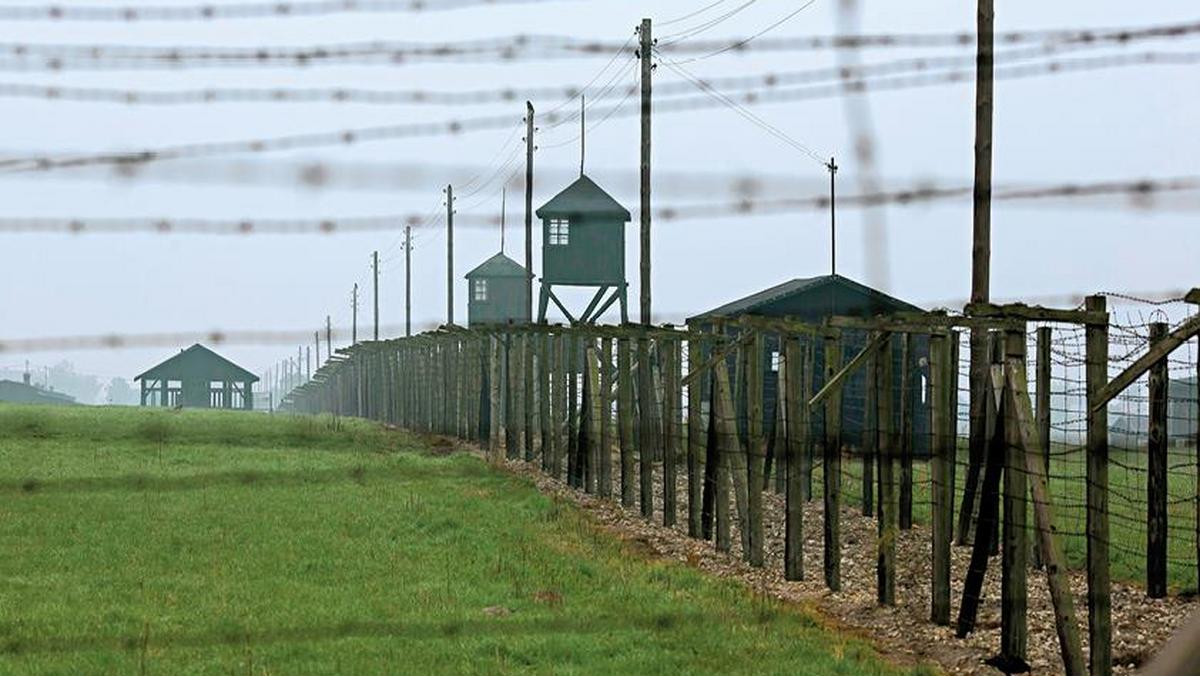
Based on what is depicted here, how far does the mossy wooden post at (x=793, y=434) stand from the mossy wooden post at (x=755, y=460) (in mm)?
371

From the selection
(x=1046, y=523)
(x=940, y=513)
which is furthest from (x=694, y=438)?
(x=1046, y=523)

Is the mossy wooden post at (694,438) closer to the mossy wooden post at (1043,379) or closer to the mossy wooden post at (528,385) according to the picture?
the mossy wooden post at (1043,379)

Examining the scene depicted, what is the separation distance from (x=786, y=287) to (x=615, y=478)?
15071 millimetres

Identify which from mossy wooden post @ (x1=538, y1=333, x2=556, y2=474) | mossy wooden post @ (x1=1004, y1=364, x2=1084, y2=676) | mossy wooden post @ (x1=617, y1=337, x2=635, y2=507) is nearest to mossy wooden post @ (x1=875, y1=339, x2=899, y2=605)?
mossy wooden post @ (x1=1004, y1=364, x2=1084, y2=676)

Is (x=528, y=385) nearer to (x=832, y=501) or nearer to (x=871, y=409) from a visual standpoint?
(x=871, y=409)

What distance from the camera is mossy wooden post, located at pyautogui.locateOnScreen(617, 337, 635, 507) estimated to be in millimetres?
21547

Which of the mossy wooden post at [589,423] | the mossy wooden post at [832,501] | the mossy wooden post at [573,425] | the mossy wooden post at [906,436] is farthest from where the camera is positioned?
the mossy wooden post at [573,425]

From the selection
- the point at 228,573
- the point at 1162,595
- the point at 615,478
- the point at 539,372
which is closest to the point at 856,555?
the point at 1162,595

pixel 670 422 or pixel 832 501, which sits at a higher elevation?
pixel 670 422

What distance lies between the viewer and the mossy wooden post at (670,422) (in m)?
19.1

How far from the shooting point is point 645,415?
20.7 metres

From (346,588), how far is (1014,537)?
5.38 meters

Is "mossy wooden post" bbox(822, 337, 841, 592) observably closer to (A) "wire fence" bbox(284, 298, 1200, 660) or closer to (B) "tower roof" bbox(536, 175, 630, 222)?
(A) "wire fence" bbox(284, 298, 1200, 660)

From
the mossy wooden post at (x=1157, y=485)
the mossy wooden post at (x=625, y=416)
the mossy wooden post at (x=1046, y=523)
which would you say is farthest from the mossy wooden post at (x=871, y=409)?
the mossy wooden post at (x=625, y=416)
